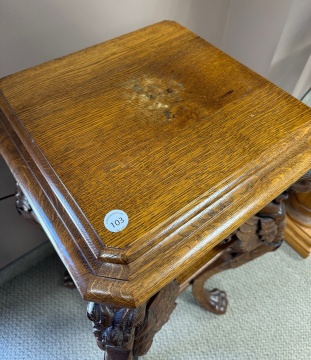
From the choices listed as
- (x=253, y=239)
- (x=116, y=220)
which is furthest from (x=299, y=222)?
(x=116, y=220)

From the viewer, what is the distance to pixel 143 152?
44 centimetres

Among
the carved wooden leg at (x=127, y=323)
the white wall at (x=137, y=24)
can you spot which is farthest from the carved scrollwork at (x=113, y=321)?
the white wall at (x=137, y=24)

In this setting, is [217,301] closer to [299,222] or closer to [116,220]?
[299,222]

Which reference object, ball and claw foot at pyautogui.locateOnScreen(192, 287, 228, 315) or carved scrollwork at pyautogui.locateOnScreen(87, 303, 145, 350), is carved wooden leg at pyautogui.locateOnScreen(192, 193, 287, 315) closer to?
ball and claw foot at pyautogui.locateOnScreen(192, 287, 228, 315)

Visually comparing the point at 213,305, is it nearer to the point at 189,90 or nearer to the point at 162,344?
the point at 162,344

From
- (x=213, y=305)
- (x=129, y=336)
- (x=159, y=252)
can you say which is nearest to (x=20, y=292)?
(x=213, y=305)

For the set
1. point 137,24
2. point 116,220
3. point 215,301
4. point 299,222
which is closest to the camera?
point 116,220

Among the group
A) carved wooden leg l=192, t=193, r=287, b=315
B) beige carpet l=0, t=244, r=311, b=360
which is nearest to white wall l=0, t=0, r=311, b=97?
carved wooden leg l=192, t=193, r=287, b=315

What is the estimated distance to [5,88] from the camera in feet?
1.65

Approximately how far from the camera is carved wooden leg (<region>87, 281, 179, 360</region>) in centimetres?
40

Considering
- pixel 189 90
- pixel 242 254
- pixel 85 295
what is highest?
pixel 189 90

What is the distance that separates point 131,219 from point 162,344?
60 cm

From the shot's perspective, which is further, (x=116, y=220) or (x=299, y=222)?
(x=299, y=222)

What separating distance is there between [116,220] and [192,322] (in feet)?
2.07
